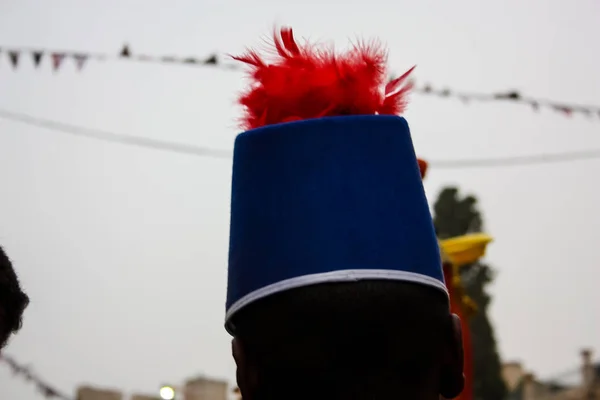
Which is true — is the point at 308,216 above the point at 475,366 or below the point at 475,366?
above

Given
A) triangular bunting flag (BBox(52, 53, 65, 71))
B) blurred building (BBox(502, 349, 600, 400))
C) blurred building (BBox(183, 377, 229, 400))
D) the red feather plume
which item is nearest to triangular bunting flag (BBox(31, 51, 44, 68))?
triangular bunting flag (BBox(52, 53, 65, 71))

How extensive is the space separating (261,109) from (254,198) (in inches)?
8.1

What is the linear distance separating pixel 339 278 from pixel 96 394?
11.9m

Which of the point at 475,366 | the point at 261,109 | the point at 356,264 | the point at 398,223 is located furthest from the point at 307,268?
the point at 475,366

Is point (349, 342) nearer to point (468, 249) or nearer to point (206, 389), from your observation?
point (468, 249)

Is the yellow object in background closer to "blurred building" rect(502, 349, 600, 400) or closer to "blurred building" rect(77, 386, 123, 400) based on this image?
"blurred building" rect(77, 386, 123, 400)

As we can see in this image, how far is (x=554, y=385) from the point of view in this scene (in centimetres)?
2927

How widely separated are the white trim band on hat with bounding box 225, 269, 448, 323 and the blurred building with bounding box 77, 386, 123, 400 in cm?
1160

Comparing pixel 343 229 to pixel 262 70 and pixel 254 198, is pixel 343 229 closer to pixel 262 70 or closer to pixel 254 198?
pixel 254 198

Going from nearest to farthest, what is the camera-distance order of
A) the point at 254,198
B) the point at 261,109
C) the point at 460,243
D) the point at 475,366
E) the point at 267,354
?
the point at 267,354 → the point at 254,198 → the point at 261,109 → the point at 460,243 → the point at 475,366

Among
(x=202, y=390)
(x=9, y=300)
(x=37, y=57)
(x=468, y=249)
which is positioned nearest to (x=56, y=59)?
(x=37, y=57)

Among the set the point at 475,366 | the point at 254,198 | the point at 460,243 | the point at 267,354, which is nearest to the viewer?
the point at 267,354

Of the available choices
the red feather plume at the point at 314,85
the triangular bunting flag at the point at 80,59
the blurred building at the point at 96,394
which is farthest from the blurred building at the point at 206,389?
the red feather plume at the point at 314,85

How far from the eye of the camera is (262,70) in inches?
68.4
